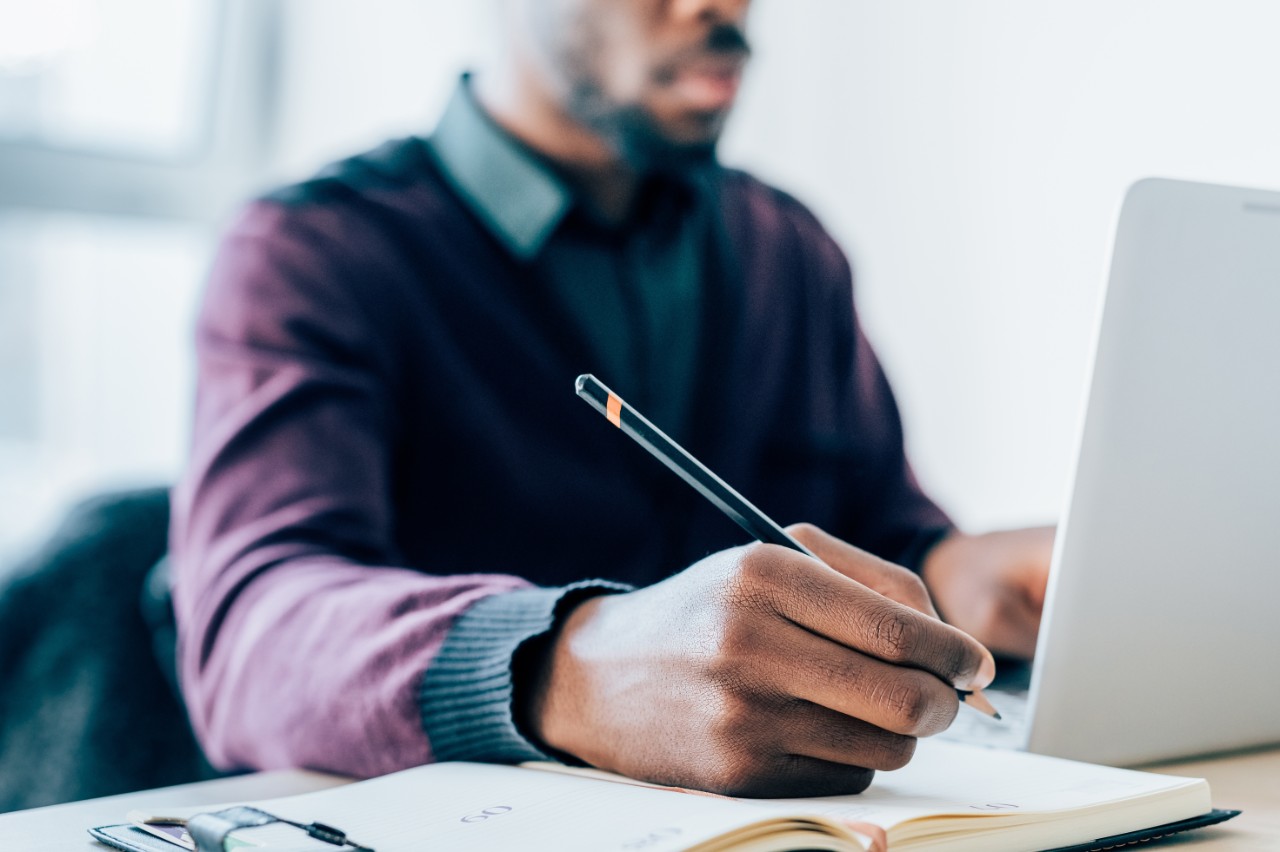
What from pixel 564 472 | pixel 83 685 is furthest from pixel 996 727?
pixel 83 685

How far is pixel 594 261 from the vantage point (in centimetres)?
115

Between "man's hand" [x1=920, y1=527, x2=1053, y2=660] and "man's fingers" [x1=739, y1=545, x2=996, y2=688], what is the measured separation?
0.25 metres

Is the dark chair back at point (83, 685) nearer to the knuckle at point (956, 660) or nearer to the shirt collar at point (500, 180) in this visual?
the shirt collar at point (500, 180)

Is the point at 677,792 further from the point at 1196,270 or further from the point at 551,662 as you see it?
the point at 1196,270

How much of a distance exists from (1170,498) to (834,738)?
8.5 inches

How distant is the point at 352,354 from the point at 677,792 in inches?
23.6

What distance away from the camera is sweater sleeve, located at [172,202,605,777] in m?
0.56

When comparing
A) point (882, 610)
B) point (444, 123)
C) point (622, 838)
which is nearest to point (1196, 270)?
point (882, 610)

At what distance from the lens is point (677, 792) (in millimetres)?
448

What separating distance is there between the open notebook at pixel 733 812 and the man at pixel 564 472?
3cm

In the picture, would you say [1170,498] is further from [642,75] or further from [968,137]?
[968,137]

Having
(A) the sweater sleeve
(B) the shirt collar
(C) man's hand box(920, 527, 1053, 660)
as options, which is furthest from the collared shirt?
(C) man's hand box(920, 527, 1053, 660)

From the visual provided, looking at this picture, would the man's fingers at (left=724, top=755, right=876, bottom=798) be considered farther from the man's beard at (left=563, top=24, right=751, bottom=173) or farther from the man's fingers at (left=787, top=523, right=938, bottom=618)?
the man's beard at (left=563, top=24, right=751, bottom=173)

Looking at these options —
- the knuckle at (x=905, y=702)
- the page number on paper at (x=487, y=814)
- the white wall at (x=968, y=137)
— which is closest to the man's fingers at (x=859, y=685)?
the knuckle at (x=905, y=702)
